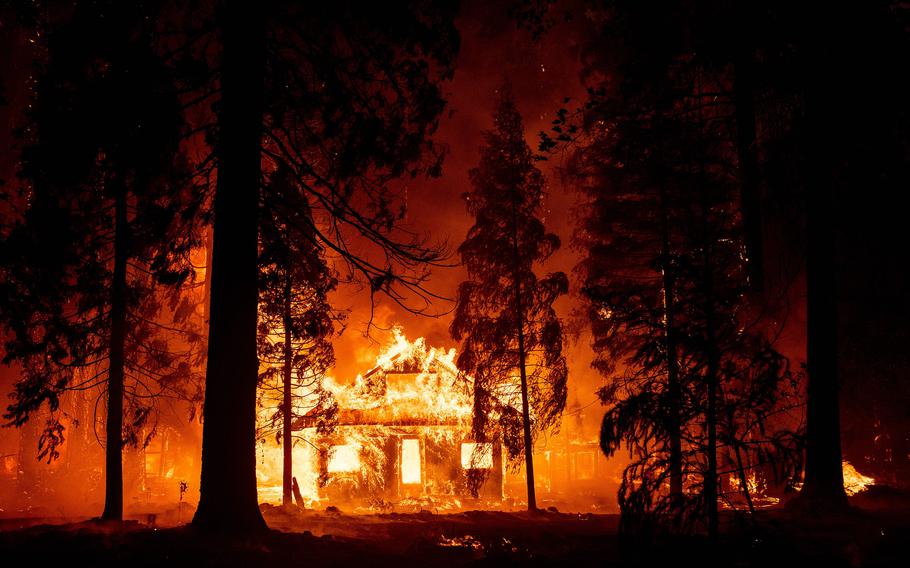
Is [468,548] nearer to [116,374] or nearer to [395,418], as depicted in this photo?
[116,374]

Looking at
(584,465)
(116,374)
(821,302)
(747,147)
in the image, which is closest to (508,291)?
(747,147)

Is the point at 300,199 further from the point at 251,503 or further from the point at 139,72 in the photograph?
the point at 251,503

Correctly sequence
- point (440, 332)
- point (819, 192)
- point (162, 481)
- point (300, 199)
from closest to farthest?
point (819, 192), point (300, 199), point (162, 481), point (440, 332)

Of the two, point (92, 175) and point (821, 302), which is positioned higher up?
point (92, 175)

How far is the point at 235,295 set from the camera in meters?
8.46

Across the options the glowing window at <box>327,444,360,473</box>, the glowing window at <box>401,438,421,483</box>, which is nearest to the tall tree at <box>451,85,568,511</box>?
the glowing window at <box>401,438,421,483</box>

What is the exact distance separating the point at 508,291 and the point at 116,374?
11395mm

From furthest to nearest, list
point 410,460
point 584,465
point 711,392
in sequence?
point 584,465, point 410,460, point 711,392

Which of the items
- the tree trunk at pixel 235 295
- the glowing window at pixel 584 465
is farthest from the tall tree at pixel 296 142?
the glowing window at pixel 584 465

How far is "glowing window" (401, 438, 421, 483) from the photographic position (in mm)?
29484

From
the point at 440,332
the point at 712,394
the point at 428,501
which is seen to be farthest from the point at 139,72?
the point at 440,332

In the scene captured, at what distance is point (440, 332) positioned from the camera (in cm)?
5491

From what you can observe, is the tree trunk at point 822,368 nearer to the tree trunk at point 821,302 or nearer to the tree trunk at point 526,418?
the tree trunk at point 821,302

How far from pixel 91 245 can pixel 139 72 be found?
482 centimetres
